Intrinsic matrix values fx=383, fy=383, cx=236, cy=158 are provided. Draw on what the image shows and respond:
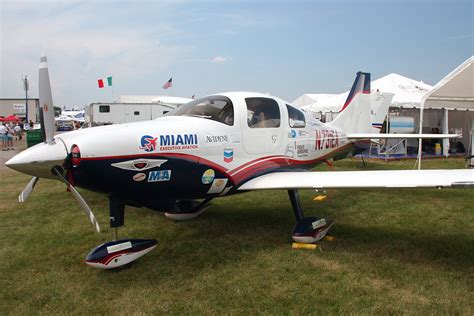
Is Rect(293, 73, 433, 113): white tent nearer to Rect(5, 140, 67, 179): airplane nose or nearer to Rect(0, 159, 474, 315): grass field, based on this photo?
Rect(0, 159, 474, 315): grass field

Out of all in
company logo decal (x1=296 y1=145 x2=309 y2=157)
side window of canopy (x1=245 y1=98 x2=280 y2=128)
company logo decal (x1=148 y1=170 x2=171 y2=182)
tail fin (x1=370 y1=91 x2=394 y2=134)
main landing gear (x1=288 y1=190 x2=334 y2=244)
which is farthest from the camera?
tail fin (x1=370 y1=91 x2=394 y2=134)

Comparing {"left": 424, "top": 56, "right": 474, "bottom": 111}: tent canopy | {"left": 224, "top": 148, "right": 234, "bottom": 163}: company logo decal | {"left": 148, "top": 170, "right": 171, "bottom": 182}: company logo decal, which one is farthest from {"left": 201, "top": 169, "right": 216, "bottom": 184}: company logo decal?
{"left": 424, "top": 56, "right": 474, "bottom": 111}: tent canopy

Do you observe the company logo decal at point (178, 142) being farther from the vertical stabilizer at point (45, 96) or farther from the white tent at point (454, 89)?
the white tent at point (454, 89)

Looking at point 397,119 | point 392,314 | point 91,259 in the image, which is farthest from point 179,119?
point 397,119

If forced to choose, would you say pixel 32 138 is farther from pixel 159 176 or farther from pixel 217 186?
pixel 159 176

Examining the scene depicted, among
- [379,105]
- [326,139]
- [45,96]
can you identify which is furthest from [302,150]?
[379,105]

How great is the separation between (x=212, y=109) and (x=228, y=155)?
26.2 inches

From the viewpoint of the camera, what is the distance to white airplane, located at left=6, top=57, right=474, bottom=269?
12.6ft

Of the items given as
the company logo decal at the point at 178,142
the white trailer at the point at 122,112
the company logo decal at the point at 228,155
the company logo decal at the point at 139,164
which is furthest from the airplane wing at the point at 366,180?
the white trailer at the point at 122,112

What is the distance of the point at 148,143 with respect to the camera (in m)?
4.17

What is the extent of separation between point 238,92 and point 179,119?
1157 millimetres

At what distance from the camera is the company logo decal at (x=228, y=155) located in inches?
197

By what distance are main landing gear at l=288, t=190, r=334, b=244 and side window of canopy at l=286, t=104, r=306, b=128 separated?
46.8 inches

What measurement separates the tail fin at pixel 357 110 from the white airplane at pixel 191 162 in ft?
7.86
